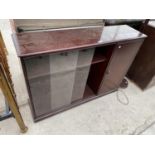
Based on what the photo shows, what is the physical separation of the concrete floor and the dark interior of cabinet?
18 centimetres

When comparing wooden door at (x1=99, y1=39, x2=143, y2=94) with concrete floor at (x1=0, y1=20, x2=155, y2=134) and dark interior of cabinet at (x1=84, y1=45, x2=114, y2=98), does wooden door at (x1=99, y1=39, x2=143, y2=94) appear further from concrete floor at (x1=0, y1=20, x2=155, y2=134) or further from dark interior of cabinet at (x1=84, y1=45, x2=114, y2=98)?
concrete floor at (x1=0, y1=20, x2=155, y2=134)

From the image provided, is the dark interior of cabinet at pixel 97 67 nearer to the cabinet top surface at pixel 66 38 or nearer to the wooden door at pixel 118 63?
the wooden door at pixel 118 63

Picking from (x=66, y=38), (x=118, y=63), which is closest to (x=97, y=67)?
(x=118, y=63)

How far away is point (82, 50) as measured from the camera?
1.17m

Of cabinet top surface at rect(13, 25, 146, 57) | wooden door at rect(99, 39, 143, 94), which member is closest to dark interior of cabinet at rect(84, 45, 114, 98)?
wooden door at rect(99, 39, 143, 94)

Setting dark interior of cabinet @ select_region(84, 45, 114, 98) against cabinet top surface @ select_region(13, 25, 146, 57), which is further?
dark interior of cabinet @ select_region(84, 45, 114, 98)

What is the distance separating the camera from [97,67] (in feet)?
5.34

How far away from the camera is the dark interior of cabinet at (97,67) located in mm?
1405

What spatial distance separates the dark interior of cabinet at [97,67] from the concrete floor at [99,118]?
181 millimetres

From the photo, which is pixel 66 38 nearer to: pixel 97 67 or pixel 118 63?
pixel 97 67

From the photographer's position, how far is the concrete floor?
1496mm

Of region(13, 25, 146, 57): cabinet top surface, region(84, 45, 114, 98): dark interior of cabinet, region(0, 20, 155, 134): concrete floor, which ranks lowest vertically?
region(0, 20, 155, 134): concrete floor
